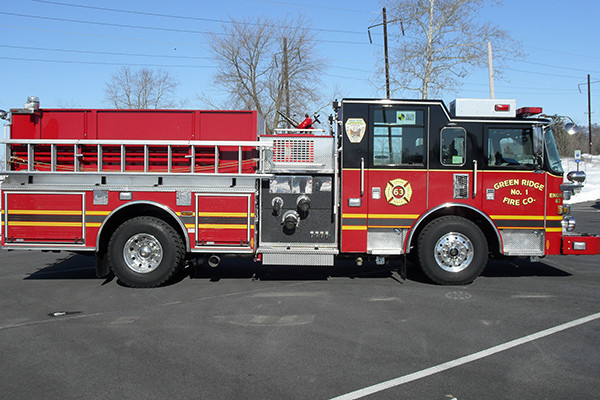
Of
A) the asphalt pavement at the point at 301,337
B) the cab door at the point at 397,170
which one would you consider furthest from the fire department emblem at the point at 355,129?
the asphalt pavement at the point at 301,337

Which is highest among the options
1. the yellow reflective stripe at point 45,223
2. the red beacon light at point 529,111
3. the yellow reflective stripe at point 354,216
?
the red beacon light at point 529,111

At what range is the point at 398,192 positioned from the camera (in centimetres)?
712

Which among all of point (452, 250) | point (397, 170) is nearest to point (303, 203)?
point (397, 170)

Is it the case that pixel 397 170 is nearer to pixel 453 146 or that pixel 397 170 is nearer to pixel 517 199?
pixel 453 146

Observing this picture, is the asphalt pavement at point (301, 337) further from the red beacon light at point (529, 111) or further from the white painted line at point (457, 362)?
the red beacon light at point (529, 111)

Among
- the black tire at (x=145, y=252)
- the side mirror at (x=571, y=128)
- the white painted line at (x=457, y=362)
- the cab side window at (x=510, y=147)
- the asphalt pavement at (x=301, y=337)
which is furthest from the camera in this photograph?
the cab side window at (x=510, y=147)

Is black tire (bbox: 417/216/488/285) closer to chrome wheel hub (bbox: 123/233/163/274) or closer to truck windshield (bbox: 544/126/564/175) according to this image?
truck windshield (bbox: 544/126/564/175)

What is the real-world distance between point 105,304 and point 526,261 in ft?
24.8

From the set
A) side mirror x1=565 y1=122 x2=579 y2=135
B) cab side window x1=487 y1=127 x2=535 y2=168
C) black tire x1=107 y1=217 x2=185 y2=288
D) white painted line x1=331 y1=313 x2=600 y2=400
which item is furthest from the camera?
cab side window x1=487 y1=127 x2=535 y2=168

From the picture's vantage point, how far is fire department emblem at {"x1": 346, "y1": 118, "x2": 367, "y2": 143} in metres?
7.11

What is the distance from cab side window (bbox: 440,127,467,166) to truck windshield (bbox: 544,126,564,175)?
128cm

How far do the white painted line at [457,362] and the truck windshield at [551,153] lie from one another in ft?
7.96

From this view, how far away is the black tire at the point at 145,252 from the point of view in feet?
23.1

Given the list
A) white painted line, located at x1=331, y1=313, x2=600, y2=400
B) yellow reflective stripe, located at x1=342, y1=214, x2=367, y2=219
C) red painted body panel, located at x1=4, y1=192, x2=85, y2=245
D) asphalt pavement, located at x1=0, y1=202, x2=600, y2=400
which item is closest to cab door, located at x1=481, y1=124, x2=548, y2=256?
asphalt pavement, located at x1=0, y1=202, x2=600, y2=400
